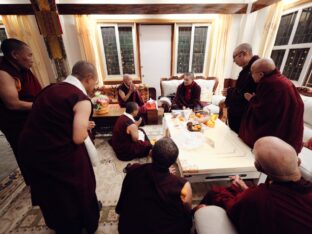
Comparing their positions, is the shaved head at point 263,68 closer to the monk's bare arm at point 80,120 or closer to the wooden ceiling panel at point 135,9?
the monk's bare arm at point 80,120

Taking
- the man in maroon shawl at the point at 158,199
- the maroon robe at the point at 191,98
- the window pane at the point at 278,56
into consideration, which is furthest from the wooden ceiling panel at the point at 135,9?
the man in maroon shawl at the point at 158,199

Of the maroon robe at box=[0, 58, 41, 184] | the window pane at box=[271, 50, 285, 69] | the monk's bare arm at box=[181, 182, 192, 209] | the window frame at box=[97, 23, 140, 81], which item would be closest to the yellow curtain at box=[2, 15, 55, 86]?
the window frame at box=[97, 23, 140, 81]

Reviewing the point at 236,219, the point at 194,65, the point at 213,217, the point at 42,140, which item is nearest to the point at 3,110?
the point at 42,140

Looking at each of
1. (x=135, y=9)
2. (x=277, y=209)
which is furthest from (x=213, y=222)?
(x=135, y=9)

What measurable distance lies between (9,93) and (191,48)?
406 cm

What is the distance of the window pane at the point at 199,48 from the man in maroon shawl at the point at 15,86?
390cm

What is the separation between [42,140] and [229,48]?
4603mm

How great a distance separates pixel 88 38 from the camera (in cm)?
370

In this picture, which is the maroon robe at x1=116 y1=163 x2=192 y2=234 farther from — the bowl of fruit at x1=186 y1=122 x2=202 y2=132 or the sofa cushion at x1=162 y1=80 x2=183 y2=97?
the sofa cushion at x1=162 y1=80 x2=183 y2=97

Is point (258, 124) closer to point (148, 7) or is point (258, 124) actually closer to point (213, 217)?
point (213, 217)

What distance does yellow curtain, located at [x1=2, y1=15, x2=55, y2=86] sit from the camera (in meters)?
3.43

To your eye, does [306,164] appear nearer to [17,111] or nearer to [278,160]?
[278,160]

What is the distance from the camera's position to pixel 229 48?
162 inches

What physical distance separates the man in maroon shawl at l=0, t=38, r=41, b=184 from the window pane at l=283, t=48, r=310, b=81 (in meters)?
4.16
